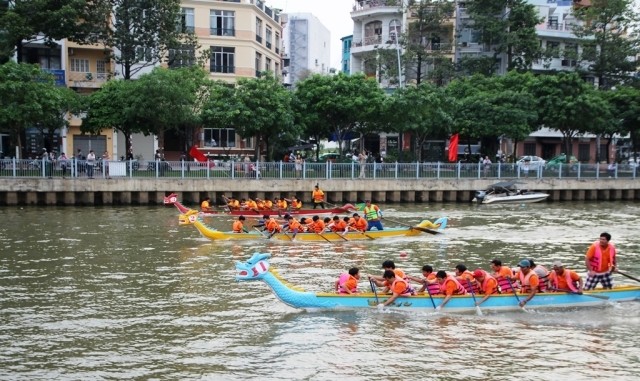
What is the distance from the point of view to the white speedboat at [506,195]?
40938mm

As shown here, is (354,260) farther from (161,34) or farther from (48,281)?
(161,34)

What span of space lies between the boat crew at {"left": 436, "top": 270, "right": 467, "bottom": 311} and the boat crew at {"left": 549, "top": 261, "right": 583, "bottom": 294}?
92.5 inches

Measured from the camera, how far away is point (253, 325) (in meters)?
14.5

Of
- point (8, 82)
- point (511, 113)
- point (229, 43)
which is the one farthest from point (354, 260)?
point (229, 43)

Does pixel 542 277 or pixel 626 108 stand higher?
pixel 626 108

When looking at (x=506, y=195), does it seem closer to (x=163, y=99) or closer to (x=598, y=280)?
(x=163, y=99)

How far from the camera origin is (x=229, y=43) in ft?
180

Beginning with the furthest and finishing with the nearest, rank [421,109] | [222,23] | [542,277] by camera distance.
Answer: [222,23] < [421,109] < [542,277]

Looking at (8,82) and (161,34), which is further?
(161,34)

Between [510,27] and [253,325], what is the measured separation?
49528mm

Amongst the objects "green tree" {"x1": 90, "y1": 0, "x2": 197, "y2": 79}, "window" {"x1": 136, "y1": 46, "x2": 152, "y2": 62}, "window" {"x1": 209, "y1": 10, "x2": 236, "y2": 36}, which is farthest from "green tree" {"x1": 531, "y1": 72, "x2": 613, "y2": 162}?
"window" {"x1": 136, "y1": 46, "x2": 152, "y2": 62}

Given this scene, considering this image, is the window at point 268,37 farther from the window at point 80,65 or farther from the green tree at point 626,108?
the green tree at point 626,108

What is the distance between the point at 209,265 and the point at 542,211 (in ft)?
76.8

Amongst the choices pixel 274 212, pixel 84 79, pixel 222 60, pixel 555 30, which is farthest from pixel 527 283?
pixel 555 30
